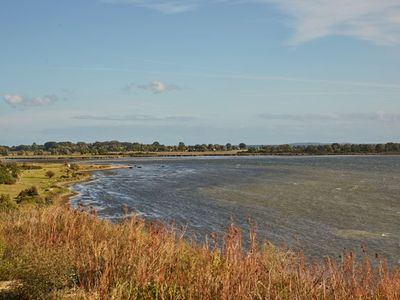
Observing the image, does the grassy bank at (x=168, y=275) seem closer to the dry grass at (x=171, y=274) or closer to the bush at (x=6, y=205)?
the dry grass at (x=171, y=274)

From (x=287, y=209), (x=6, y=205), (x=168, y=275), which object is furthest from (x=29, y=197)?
(x=168, y=275)

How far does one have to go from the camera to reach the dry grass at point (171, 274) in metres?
9.57

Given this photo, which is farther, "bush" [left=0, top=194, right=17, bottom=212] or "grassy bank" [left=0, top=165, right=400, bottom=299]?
"bush" [left=0, top=194, right=17, bottom=212]

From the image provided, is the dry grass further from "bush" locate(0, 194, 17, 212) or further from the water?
Result: "bush" locate(0, 194, 17, 212)

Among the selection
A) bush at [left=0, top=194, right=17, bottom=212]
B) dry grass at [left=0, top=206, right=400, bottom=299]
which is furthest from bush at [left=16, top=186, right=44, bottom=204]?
dry grass at [left=0, top=206, right=400, bottom=299]

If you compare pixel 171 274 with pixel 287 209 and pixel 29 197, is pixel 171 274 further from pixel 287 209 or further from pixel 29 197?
pixel 29 197

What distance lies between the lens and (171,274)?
1134 centimetres

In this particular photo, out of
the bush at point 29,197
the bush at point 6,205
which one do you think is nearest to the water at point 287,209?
the bush at point 29,197

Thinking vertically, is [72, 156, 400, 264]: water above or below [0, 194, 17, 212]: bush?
below

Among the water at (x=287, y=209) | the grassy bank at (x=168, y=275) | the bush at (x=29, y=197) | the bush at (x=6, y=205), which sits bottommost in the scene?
the water at (x=287, y=209)

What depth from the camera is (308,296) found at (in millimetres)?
9445

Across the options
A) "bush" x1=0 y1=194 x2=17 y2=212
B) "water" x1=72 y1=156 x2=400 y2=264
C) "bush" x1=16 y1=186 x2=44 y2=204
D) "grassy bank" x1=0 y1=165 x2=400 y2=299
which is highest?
"grassy bank" x1=0 y1=165 x2=400 y2=299

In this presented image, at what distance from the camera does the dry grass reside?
9570 mm

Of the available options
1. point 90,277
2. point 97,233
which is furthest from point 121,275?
point 97,233
